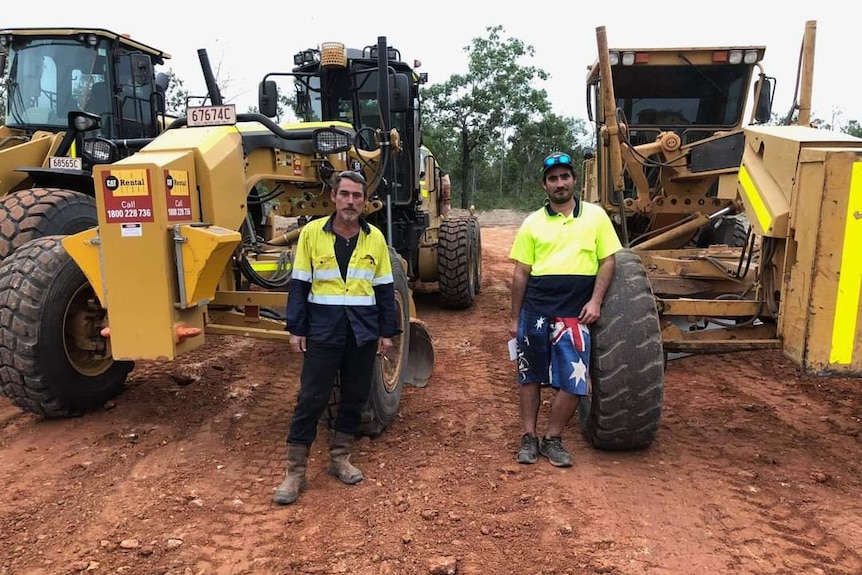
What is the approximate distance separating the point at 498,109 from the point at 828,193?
26969 mm

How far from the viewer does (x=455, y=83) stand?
95.6 feet

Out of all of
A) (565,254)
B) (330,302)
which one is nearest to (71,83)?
(330,302)

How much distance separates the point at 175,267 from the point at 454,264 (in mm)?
5087

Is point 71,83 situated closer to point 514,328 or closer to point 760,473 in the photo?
point 514,328

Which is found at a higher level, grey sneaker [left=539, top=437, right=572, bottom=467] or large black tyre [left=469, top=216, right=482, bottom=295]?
large black tyre [left=469, top=216, right=482, bottom=295]

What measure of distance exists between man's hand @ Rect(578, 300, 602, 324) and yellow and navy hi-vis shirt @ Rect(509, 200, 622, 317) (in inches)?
2.3

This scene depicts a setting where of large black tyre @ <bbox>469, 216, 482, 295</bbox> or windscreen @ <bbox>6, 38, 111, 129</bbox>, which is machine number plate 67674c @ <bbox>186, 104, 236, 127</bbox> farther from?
large black tyre @ <bbox>469, 216, 482, 295</bbox>

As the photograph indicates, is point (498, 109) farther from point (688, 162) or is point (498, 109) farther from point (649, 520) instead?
point (649, 520)

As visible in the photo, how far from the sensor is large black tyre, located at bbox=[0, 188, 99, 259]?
484 cm

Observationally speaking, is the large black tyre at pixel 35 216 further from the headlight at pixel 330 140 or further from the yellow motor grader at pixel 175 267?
the headlight at pixel 330 140

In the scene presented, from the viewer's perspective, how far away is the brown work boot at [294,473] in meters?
3.38

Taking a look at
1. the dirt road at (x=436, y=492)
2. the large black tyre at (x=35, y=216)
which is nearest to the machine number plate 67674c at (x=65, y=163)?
the large black tyre at (x=35, y=216)

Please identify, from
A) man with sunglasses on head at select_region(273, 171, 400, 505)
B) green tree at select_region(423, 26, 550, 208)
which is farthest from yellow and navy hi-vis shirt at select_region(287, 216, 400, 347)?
green tree at select_region(423, 26, 550, 208)

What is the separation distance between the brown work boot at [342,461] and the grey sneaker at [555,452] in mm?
1063
